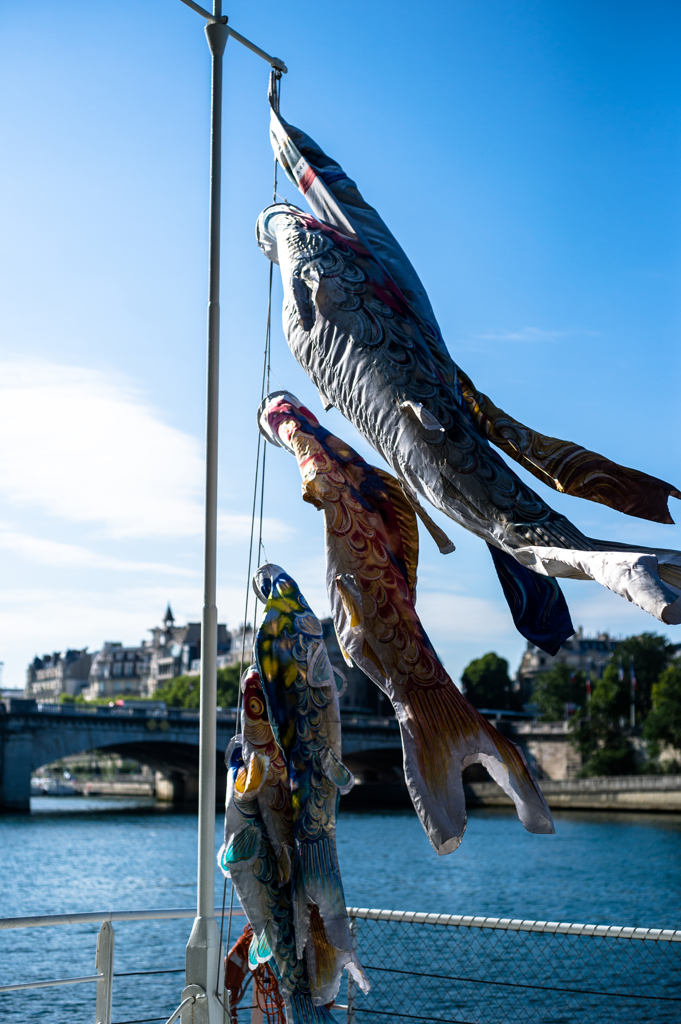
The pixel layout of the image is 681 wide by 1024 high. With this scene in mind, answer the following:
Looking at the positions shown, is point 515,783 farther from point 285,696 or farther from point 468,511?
point 285,696

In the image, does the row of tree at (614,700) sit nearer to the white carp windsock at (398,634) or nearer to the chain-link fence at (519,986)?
the chain-link fence at (519,986)

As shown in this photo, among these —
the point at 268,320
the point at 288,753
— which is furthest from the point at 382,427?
the point at 288,753

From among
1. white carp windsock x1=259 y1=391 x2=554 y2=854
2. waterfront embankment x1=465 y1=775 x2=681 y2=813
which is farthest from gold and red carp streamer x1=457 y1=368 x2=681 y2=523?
waterfront embankment x1=465 y1=775 x2=681 y2=813

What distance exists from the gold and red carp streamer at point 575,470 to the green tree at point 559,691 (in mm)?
63952

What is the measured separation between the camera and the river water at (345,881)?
16.3 metres

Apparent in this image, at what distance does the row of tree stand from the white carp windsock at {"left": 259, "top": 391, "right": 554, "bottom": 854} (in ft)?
159

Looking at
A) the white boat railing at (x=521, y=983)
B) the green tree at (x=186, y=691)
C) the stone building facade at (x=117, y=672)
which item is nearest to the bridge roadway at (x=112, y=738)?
the green tree at (x=186, y=691)

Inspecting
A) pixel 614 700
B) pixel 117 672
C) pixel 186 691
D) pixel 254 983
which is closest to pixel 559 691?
pixel 614 700

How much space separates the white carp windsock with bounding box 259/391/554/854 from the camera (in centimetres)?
395

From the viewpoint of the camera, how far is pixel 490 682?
76500 mm

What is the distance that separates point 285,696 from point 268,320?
5.96 ft

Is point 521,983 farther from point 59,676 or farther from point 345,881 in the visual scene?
point 59,676

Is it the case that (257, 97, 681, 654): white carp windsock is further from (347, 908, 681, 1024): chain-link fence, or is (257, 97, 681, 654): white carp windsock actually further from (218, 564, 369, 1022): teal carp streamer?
(347, 908, 681, 1024): chain-link fence

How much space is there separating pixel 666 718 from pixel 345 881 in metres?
27.4
